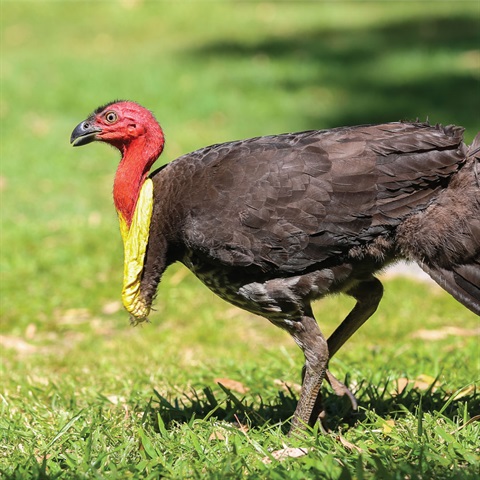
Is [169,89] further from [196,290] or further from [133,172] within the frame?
[133,172]

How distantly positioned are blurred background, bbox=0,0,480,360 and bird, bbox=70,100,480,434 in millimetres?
2850

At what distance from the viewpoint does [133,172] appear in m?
4.74

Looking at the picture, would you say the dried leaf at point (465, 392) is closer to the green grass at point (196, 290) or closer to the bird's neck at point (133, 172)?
the green grass at point (196, 290)

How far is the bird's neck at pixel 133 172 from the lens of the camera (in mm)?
4727

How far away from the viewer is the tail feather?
4.18 metres

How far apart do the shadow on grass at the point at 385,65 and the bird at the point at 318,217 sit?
707 cm

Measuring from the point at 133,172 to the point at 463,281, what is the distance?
181cm

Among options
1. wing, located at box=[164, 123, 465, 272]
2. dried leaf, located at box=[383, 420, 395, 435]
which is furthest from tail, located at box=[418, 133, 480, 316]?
dried leaf, located at box=[383, 420, 395, 435]

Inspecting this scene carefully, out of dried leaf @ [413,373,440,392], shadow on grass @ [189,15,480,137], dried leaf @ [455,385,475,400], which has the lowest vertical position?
shadow on grass @ [189,15,480,137]

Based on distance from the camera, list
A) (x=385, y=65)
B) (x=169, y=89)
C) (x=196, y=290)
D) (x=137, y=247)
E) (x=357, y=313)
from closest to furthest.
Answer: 1. (x=137, y=247)
2. (x=357, y=313)
3. (x=196, y=290)
4. (x=169, y=89)
5. (x=385, y=65)

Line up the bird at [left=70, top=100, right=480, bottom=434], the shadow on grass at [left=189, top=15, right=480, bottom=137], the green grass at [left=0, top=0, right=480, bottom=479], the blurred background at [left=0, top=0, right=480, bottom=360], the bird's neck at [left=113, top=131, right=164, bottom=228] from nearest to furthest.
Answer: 1. the green grass at [left=0, top=0, right=480, bottom=479]
2. the bird at [left=70, top=100, right=480, bottom=434]
3. the bird's neck at [left=113, top=131, right=164, bottom=228]
4. the blurred background at [left=0, top=0, right=480, bottom=360]
5. the shadow on grass at [left=189, top=15, right=480, bottom=137]

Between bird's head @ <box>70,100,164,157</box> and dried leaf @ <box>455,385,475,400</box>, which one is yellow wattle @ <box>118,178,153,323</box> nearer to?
bird's head @ <box>70,100,164,157</box>

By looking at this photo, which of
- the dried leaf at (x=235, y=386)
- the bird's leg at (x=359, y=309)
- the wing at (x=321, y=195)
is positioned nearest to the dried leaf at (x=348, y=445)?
the bird's leg at (x=359, y=309)

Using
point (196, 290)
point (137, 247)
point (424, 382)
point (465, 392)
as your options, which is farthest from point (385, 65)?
point (137, 247)
